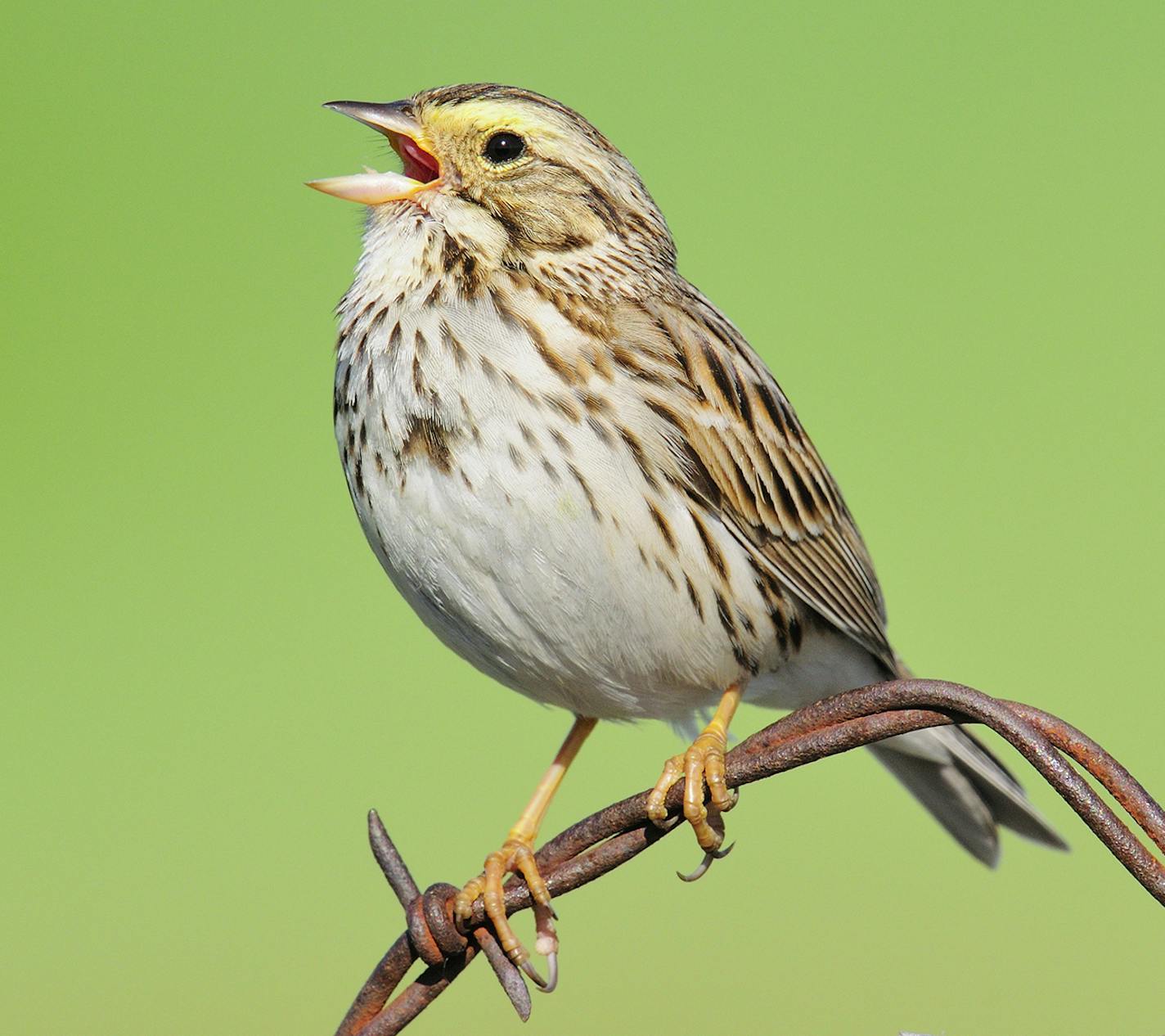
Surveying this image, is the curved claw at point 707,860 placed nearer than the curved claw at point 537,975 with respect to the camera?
No

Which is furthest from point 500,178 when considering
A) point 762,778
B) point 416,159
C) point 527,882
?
point 762,778

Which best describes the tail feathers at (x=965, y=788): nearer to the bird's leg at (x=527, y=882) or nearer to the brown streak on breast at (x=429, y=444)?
the bird's leg at (x=527, y=882)

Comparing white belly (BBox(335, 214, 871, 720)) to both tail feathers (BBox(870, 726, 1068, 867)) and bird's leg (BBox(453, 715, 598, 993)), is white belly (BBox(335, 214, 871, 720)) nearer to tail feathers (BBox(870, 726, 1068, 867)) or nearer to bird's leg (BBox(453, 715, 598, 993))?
bird's leg (BBox(453, 715, 598, 993))

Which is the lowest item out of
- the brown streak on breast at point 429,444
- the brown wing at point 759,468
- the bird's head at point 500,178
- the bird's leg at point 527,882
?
the bird's leg at point 527,882

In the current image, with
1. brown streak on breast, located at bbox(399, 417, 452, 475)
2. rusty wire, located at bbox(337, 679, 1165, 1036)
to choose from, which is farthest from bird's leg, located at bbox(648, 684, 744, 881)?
brown streak on breast, located at bbox(399, 417, 452, 475)

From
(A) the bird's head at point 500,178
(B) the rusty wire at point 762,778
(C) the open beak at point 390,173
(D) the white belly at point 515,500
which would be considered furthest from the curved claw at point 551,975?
(C) the open beak at point 390,173

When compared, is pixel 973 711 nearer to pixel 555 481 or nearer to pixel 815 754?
pixel 815 754

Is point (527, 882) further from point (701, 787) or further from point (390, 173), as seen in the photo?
point (390, 173)
